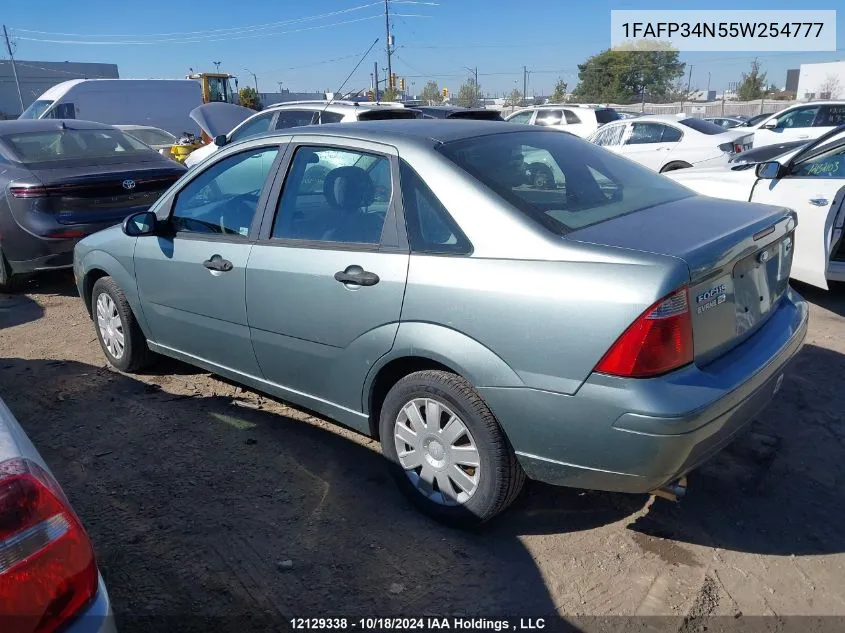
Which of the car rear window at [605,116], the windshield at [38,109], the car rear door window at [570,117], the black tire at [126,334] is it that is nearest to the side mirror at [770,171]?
the black tire at [126,334]

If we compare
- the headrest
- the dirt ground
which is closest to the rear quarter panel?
the headrest

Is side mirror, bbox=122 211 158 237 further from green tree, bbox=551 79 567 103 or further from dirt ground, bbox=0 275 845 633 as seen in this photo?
green tree, bbox=551 79 567 103

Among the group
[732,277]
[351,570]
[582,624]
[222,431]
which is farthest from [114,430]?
[732,277]

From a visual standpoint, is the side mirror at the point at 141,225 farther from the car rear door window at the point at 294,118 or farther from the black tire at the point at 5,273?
the car rear door window at the point at 294,118

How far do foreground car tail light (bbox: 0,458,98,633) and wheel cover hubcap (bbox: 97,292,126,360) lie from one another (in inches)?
127

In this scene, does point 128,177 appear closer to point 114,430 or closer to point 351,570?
point 114,430

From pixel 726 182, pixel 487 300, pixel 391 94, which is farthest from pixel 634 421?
A: pixel 391 94

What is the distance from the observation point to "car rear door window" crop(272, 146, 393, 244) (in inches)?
120

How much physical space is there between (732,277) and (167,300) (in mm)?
3111

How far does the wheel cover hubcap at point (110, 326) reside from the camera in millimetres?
4664

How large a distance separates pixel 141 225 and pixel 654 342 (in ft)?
10.2

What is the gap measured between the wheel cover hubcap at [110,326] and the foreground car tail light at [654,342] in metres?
3.56

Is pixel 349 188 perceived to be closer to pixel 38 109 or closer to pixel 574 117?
pixel 574 117

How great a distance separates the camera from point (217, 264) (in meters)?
3.61
